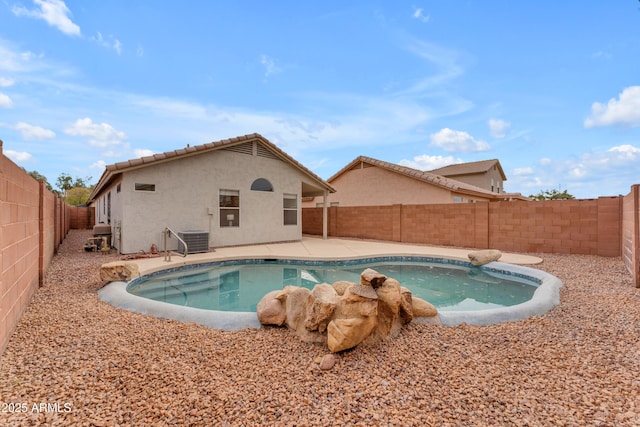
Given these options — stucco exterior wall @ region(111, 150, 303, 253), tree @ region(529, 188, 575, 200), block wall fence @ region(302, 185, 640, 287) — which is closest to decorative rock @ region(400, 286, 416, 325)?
block wall fence @ region(302, 185, 640, 287)

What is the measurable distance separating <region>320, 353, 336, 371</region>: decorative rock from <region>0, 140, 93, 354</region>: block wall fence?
3.10 metres

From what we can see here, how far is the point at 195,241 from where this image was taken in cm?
976

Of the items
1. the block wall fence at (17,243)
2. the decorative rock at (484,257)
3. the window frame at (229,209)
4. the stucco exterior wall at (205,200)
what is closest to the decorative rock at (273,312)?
the block wall fence at (17,243)

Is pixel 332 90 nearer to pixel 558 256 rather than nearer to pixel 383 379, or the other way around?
pixel 558 256

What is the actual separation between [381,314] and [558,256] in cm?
897

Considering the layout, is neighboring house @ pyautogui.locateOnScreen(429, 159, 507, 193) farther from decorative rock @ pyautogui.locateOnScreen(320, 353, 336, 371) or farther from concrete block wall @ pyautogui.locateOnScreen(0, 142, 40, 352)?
concrete block wall @ pyautogui.locateOnScreen(0, 142, 40, 352)

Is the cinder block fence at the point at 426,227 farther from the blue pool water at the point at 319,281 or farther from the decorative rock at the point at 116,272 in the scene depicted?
the blue pool water at the point at 319,281

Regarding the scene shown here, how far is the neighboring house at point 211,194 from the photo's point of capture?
9406 mm

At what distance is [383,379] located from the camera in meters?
2.56

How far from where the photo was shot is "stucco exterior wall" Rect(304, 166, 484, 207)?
627 inches

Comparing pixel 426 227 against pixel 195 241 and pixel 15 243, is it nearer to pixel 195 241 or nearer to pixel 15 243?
pixel 195 241

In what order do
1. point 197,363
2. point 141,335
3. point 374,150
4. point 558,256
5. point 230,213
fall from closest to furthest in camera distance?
point 197,363 → point 141,335 → point 558,256 → point 230,213 → point 374,150

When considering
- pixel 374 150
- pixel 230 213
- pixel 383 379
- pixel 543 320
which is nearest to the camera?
pixel 383 379

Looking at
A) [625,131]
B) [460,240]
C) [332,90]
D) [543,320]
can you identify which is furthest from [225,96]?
[625,131]
